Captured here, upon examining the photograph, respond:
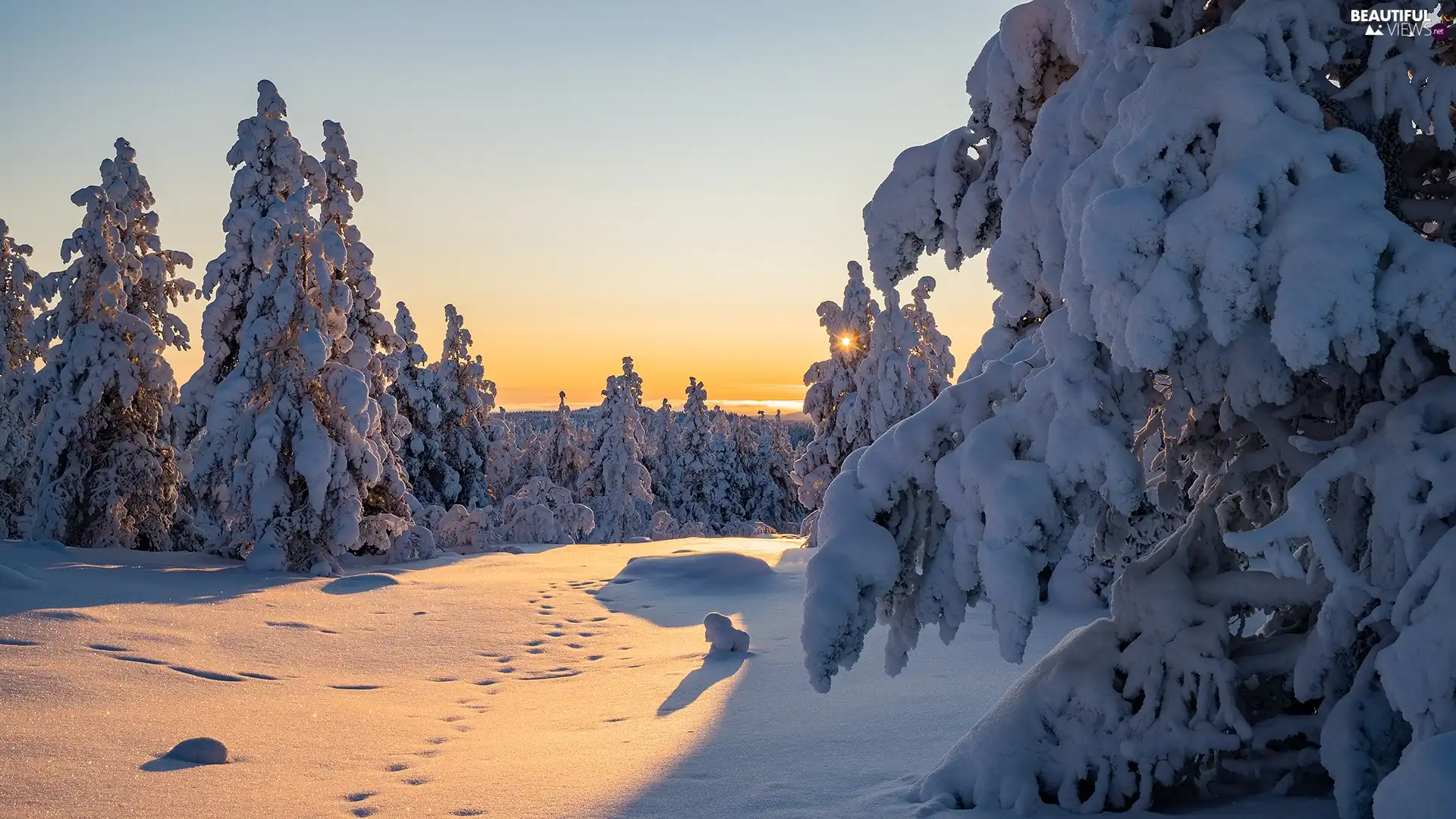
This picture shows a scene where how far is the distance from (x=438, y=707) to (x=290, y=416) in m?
8.89

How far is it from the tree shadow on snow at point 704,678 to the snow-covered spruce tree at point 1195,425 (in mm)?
3282

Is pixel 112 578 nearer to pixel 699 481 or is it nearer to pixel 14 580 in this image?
pixel 14 580

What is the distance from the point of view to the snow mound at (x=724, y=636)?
916 centimetres

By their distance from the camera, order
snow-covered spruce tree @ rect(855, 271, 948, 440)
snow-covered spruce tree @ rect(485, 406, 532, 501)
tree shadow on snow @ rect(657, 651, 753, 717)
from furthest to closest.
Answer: snow-covered spruce tree @ rect(485, 406, 532, 501) → snow-covered spruce tree @ rect(855, 271, 948, 440) → tree shadow on snow @ rect(657, 651, 753, 717)

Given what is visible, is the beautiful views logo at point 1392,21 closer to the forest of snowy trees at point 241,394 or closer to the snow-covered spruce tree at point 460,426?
the forest of snowy trees at point 241,394

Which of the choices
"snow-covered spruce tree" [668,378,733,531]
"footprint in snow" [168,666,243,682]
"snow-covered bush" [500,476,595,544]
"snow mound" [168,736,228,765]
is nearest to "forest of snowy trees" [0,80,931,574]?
"snow-covered bush" [500,476,595,544]

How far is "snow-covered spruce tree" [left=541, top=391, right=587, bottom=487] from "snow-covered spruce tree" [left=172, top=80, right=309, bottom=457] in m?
29.2

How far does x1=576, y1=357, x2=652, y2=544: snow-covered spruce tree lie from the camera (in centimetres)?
4019

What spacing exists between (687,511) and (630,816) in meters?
51.4

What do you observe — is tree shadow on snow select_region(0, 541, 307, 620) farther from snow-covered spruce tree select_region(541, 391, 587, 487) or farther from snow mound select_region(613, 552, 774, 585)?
snow-covered spruce tree select_region(541, 391, 587, 487)

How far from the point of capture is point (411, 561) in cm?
1794

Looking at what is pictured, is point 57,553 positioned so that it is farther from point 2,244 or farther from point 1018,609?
point 2,244

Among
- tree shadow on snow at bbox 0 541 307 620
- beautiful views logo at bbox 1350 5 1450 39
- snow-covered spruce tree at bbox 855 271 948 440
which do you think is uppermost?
snow-covered spruce tree at bbox 855 271 948 440

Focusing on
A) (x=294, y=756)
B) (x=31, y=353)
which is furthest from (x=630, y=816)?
(x=31, y=353)
